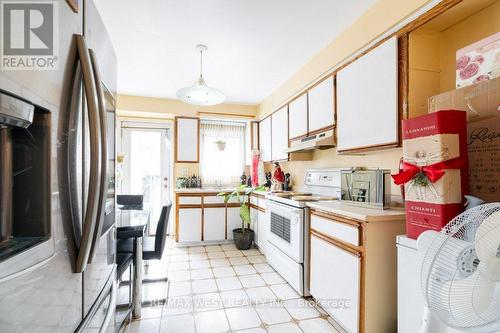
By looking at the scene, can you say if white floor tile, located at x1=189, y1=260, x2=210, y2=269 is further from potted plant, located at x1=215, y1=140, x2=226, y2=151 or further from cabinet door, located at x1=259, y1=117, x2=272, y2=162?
potted plant, located at x1=215, y1=140, x2=226, y2=151

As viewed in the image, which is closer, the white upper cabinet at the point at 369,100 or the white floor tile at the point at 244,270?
the white upper cabinet at the point at 369,100

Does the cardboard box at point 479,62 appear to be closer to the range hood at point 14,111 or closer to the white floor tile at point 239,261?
the range hood at point 14,111

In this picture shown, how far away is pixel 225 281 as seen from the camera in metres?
2.64

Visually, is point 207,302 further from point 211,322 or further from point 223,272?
point 223,272

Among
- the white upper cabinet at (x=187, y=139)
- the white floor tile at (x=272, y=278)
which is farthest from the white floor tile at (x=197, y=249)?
the white upper cabinet at (x=187, y=139)

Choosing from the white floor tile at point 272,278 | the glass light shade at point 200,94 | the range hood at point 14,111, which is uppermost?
the glass light shade at point 200,94

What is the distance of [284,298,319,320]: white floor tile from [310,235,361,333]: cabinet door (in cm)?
13

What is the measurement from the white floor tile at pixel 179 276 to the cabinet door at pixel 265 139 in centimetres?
201

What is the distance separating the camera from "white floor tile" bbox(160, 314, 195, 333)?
6.05ft

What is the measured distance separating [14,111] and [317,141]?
2270 millimetres

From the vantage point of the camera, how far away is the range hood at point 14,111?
461 mm

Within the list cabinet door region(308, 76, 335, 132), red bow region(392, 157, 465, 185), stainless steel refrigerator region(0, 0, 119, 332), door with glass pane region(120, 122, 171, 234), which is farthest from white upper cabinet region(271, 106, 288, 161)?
stainless steel refrigerator region(0, 0, 119, 332)

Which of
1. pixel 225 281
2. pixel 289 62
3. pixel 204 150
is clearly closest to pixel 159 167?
pixel 204 150

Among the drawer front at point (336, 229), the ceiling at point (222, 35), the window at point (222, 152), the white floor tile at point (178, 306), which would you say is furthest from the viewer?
the window at point (222, 152)
